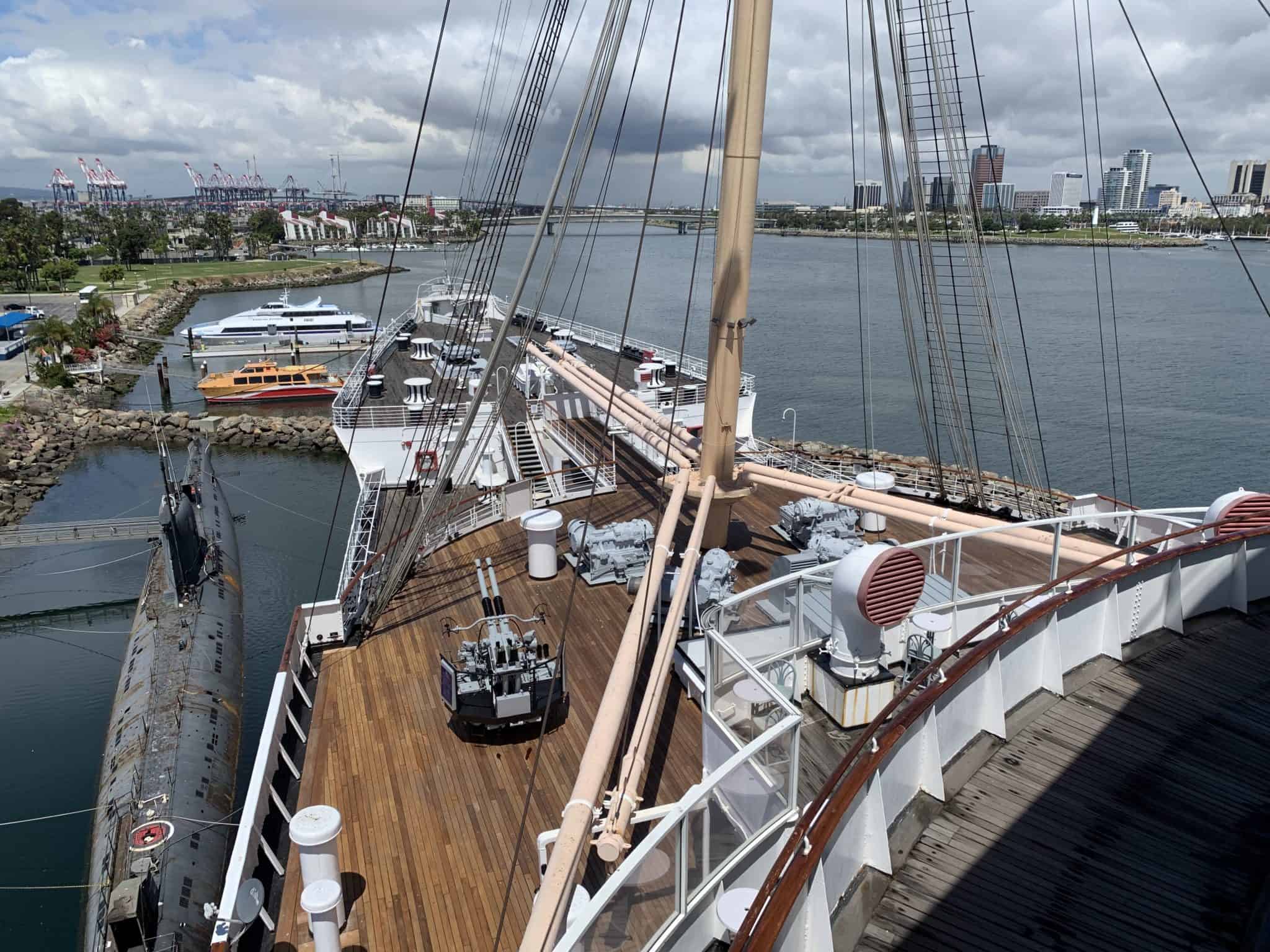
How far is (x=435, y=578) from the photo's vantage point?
1445 centimetres

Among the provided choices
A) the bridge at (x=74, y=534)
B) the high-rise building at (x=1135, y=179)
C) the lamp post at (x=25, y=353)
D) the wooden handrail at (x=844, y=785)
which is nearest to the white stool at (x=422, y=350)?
the bridge at (x=74, y=534)

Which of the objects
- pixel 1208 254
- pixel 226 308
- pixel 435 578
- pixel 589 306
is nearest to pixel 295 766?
pixel 435 578

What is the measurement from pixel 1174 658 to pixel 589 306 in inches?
2924

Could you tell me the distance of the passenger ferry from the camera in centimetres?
6500

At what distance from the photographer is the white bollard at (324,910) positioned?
246 inches

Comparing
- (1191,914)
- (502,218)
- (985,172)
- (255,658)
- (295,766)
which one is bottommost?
(255,658)

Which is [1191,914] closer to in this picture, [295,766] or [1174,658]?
[1174,658]

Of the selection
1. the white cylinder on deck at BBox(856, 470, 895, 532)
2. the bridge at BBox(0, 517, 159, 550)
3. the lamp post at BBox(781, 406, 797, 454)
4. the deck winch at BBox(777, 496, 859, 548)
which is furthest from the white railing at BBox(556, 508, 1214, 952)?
the bridge at BBox(0, 517, 159, 550)

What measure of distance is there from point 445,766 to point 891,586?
18.7 feet

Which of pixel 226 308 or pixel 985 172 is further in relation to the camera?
pixel 226 308

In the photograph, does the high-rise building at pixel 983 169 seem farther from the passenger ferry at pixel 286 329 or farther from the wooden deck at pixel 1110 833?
the passenger ferry at pixel 286 329

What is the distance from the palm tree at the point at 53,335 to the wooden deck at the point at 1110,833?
5957 centimetres

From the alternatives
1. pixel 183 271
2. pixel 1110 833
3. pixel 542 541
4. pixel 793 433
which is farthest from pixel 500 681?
pixel 183 271

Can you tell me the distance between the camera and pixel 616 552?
13.9m
